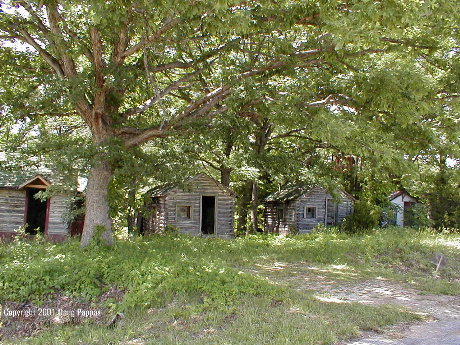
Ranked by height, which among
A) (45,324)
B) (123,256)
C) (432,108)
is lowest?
(45,324)

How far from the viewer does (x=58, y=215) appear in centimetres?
1967

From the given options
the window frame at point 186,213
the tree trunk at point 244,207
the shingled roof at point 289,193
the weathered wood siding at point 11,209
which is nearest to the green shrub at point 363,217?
the shingled roof at point 289,193

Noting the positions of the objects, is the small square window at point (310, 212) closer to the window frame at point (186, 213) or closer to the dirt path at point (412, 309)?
the window frame at point (186, 213)

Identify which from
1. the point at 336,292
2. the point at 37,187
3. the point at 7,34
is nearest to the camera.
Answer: the point at 336,292

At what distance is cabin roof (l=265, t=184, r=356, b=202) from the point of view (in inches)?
1062

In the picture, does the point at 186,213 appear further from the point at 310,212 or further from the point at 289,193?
the point at 310,212

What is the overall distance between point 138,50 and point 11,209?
11035 mm

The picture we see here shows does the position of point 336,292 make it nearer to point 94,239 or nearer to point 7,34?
point 94,239

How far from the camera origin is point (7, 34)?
12.6 metres

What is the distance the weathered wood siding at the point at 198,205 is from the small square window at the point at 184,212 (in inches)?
7.2

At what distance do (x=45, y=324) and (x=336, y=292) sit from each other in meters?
6.16

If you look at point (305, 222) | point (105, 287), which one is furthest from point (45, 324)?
point (305, 222)

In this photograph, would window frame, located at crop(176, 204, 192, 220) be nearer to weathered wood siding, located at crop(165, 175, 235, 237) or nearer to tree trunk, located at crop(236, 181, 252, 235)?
weathered wood siding, located at crop(165, 175, 235, 237)

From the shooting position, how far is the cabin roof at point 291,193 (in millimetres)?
26969
